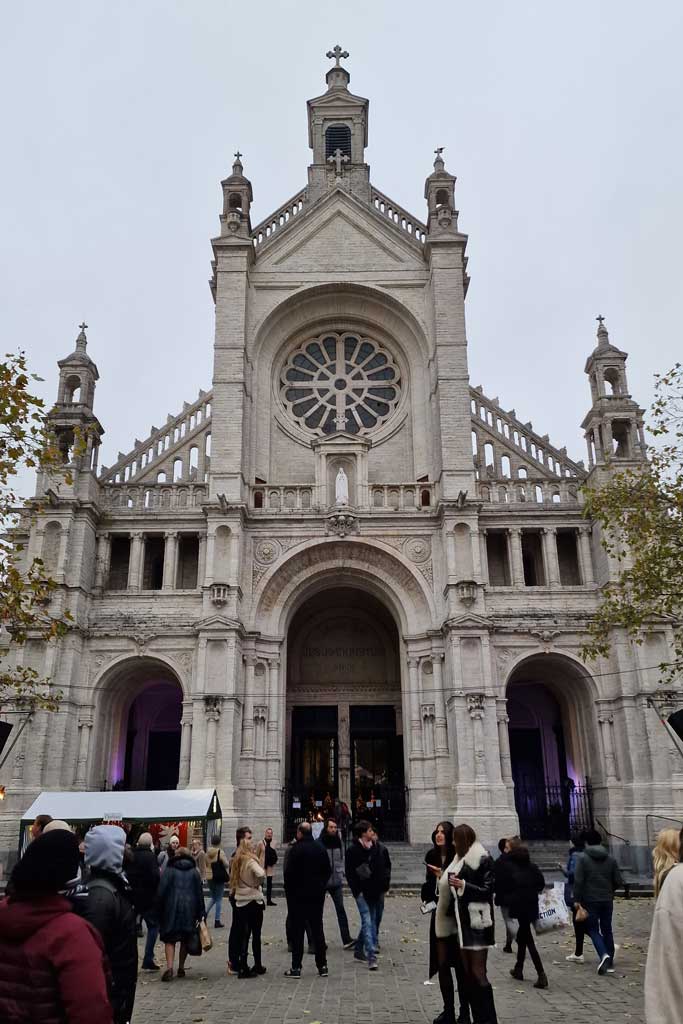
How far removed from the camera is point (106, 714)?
2736cm

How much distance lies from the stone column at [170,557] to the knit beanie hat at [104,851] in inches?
888

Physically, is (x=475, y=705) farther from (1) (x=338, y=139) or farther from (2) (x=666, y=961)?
(1) (x=338, y=139)

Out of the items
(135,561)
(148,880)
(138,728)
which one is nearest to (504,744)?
(135,561)

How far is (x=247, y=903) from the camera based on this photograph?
10.7 metres

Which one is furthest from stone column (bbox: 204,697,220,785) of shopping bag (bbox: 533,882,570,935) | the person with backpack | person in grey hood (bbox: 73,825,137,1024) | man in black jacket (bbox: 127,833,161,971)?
person in grey hood (bbox: 73,825,137,1024)

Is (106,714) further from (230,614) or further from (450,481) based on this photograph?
(450,481)

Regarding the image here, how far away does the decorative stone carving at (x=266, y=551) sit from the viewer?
28.0 meters

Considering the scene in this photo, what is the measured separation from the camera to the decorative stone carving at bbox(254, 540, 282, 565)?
28047mm

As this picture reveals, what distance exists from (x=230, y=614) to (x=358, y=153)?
2267 cm

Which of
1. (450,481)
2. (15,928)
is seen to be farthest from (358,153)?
(15,928)

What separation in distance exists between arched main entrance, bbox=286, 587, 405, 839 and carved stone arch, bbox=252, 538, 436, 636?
1946mm

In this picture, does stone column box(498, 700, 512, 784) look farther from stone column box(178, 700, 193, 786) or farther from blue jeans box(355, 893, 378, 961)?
blue jeans box(355, 893, 378, 961)

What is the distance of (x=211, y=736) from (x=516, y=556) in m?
11.9

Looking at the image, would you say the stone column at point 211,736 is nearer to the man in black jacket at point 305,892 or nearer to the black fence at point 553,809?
the black fence at point 553,809
